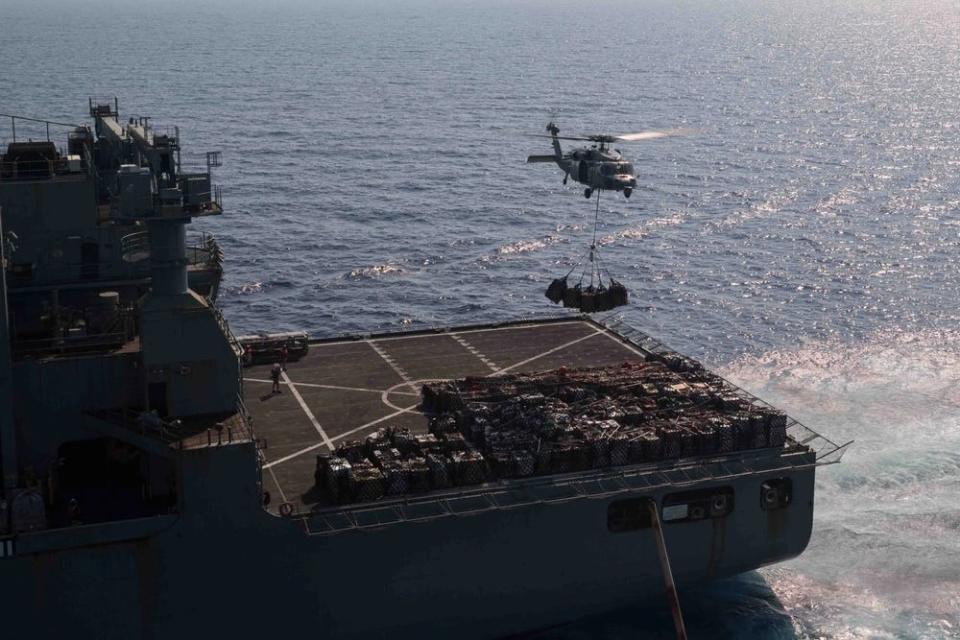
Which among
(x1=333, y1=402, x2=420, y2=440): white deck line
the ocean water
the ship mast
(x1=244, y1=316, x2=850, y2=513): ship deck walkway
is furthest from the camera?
the ocean water

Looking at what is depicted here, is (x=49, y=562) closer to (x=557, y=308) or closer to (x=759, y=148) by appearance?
(x=557, y=308)

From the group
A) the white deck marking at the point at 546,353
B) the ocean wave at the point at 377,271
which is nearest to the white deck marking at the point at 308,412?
the white deck marking at the point at 546,353

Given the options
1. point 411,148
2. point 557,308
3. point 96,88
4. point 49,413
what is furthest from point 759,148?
point 49,413

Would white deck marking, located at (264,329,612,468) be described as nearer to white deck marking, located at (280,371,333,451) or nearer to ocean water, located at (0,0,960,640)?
white deck marking, located at (280,371,333,451)

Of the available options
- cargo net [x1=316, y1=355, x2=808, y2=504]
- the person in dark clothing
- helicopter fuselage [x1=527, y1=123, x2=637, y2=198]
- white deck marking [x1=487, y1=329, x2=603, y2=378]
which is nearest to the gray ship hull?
cargo net [x1=316, y1=355, x2=808, y2=504]

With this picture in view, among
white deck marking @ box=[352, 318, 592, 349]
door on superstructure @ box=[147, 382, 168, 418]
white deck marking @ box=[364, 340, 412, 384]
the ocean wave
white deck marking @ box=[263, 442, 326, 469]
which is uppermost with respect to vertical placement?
door on superstructure @ box=[147, 382, 168, 418]

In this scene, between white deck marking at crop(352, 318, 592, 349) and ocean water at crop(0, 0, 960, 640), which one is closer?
ocean water at crop(0, 0, 960, 640)

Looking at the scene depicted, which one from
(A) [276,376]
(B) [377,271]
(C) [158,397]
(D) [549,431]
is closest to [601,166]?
(A) [276,376]
